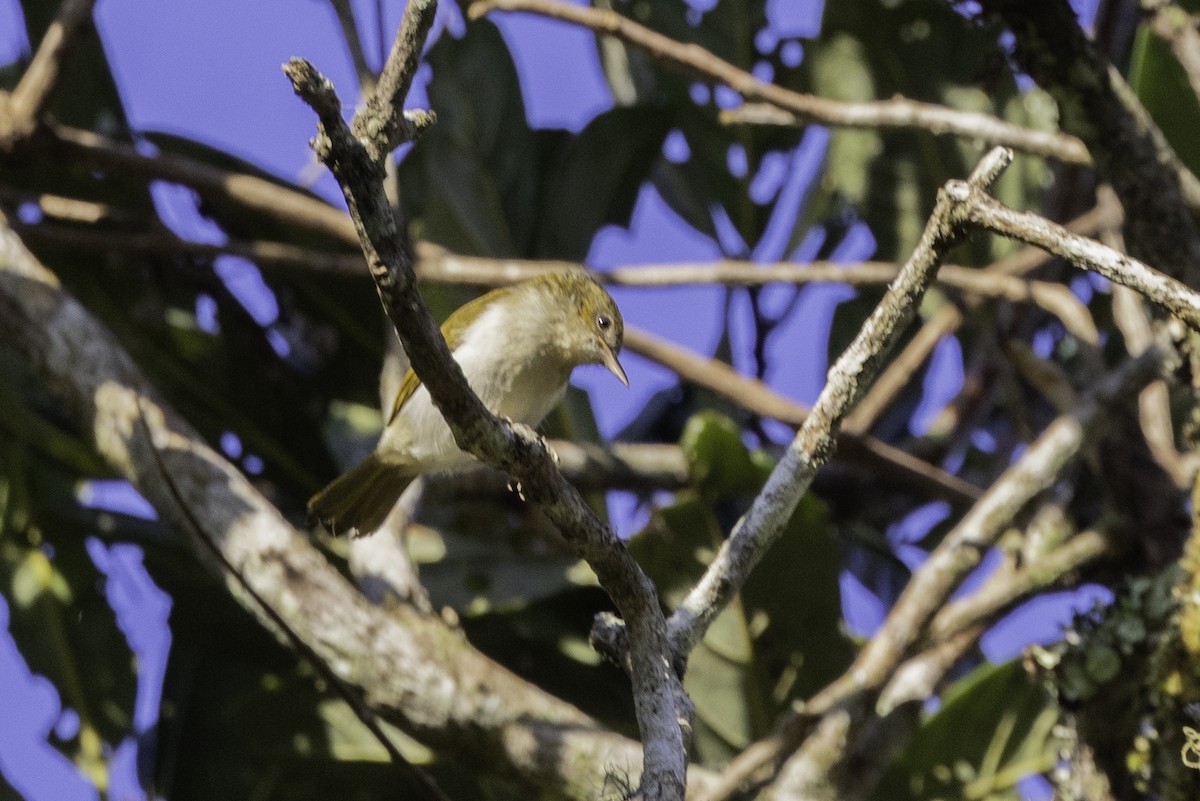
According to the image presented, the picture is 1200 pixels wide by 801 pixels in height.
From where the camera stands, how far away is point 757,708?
15.5 feet

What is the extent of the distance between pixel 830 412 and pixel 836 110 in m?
1.85

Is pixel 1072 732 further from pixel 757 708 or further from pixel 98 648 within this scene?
pixel 98 648

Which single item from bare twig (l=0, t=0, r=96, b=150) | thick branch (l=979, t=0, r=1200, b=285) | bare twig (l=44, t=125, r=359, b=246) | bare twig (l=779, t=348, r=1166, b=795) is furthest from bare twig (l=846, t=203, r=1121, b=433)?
bare twig (l=0, t=0, r=96, b=150)

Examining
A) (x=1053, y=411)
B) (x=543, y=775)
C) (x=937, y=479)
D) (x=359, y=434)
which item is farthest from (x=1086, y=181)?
(x=543, y=775)

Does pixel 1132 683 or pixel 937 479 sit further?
pixel 937 479

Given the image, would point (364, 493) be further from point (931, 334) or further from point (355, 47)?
point (931, 334)

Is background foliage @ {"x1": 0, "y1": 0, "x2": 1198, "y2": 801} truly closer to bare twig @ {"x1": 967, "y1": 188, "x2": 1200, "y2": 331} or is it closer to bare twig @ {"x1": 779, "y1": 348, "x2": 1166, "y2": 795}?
bare twig @ {"x1": 779, "y1": 348, "x2": 1166, "y2": 795}

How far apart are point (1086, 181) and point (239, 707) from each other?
12.7ft

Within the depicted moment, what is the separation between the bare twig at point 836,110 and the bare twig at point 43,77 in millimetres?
1546

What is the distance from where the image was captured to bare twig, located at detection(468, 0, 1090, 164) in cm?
400

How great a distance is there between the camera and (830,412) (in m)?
2.52

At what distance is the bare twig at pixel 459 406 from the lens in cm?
195

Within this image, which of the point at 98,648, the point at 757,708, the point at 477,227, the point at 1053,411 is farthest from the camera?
the point at 1053,411

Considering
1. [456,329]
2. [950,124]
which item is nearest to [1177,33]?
[950,124]
